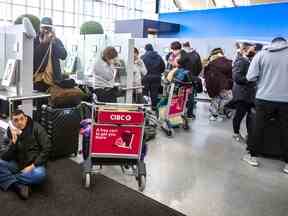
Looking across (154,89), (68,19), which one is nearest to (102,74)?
(154,89)

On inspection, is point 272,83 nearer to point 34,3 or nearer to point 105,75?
point 105,75

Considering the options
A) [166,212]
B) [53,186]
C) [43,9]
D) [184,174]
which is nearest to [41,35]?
[53,186]

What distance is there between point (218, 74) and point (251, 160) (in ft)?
8.20

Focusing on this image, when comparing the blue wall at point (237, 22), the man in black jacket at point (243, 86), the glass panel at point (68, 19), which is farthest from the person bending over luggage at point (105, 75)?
the glass panel at point (68, 19)

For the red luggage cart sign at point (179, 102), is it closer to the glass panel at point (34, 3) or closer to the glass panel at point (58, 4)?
the glass panel at point (34, 3)

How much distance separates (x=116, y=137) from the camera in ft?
9.73

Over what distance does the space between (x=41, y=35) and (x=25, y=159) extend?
1960mm

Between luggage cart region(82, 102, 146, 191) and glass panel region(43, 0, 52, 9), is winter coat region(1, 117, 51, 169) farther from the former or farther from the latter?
glass panel region(43, 0, 52, 9)

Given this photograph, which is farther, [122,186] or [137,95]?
[137,95]

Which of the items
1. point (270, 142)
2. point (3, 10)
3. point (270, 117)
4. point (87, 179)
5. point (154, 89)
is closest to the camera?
point (87, 179)

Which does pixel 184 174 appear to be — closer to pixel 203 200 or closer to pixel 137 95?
pixel 203 200

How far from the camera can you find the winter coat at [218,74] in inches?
238

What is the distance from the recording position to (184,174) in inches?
135

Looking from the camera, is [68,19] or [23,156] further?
[68,19]
